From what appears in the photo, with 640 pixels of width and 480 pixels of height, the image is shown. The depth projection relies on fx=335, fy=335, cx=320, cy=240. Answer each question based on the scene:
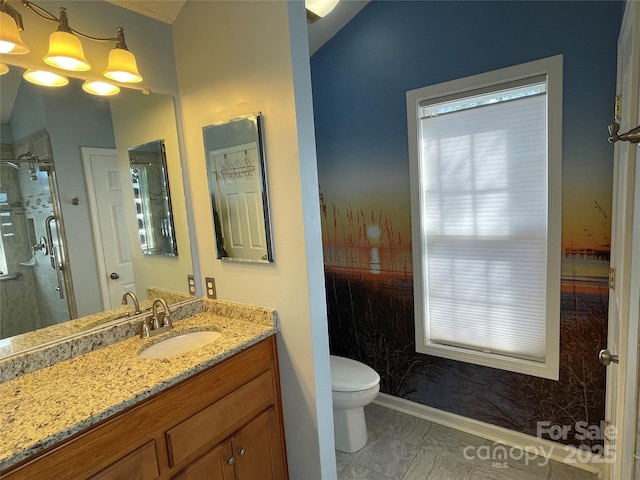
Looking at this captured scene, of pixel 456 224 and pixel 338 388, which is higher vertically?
pixel 456 224

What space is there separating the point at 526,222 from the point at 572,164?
35cm

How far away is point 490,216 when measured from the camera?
1.96m

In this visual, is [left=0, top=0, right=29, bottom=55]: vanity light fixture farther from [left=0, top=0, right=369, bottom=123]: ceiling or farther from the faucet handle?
the faucet handle

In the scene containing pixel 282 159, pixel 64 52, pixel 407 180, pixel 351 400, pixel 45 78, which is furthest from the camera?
pixel 407 180

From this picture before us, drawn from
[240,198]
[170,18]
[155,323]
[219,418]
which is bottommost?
[219,418]

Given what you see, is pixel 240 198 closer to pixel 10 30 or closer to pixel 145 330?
pixel 145 330

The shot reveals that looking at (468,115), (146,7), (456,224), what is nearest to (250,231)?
(146,7)

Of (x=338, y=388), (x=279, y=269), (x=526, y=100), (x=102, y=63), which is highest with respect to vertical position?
(x=102, y=63)

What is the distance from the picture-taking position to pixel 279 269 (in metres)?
1.50

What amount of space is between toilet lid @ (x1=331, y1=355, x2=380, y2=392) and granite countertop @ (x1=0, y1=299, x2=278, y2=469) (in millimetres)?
690

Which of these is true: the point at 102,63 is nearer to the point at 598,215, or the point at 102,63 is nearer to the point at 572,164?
the point at 572,164

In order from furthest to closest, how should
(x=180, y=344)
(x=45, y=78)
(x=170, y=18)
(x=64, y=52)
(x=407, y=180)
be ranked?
1. (x=407, y=180)
2. (x=170, y=18)
3. (x=180, y=344)
4. (x=45, y=78)
5. (x=64, y=52)

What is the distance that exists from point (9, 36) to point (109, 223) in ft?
2.37

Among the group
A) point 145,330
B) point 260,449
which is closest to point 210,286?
point 145,330
